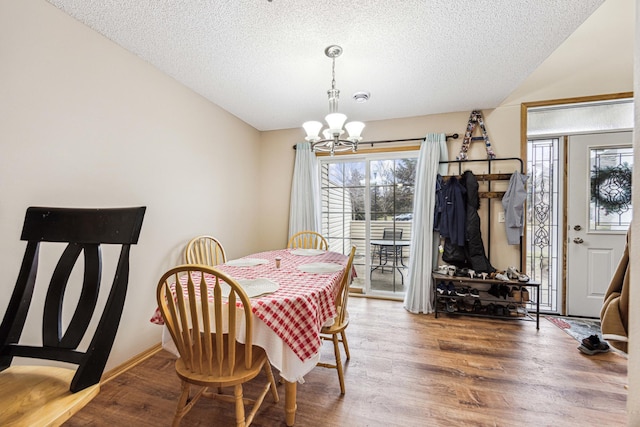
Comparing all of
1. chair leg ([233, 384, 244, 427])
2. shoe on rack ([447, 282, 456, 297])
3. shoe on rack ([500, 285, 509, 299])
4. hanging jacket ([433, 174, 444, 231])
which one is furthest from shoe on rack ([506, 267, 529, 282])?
chair leg ([233, 384, 244, 427])

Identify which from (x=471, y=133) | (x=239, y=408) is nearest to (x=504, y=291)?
(x=471, y=133)

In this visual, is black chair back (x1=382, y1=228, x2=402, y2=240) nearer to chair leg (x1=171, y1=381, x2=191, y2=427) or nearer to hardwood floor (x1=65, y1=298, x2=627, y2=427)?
hardwood floor (x1=65, y1=298, x2=627, y2=427)

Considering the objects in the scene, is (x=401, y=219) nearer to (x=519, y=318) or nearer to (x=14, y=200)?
(x=519, y=318)

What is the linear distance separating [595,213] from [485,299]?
1.57 m

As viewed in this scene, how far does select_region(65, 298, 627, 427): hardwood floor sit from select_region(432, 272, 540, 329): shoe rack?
1.34 ft

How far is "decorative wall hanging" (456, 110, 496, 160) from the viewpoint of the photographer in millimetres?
3119

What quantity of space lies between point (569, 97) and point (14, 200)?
4828 mm

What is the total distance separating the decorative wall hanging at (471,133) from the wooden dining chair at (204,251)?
3.03 m

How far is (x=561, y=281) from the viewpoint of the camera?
3.05 meters

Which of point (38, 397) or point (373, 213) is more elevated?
point (373, 213)

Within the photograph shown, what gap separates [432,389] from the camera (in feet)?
5.75

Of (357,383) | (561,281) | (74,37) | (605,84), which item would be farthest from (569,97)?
(74,37)

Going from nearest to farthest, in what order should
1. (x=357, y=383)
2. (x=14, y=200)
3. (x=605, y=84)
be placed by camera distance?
(x=14, y=200)
(x=357, y=383)
(x=605, y=84)

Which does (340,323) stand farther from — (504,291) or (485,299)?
(504,291)
